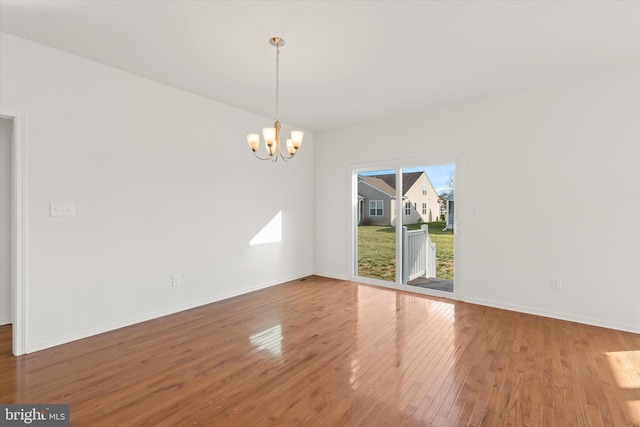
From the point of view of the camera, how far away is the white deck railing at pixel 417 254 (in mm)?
4842

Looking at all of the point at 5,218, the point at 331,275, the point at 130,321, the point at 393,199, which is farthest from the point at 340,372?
the point at 5,218

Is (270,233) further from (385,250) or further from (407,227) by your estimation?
(407,227)

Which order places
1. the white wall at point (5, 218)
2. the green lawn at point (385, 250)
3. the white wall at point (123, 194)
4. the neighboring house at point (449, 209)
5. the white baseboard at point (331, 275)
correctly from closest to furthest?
the white wall at point (123, 194) < the white wall at point (5, 218) < the neighboring house at point (449, 209) < the green lawn at point (385, 250) < the white baseboard at point (331, 275)

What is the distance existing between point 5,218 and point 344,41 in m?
4.18

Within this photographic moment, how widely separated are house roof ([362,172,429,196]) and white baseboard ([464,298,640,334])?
1.91 m

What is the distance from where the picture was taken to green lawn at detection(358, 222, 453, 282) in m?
4.61

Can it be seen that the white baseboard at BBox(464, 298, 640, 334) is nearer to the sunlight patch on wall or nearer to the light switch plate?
the sunlight patch on wall

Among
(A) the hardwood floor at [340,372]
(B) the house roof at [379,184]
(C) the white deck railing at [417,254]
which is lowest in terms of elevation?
(A) the hardwood floor at [340,372]

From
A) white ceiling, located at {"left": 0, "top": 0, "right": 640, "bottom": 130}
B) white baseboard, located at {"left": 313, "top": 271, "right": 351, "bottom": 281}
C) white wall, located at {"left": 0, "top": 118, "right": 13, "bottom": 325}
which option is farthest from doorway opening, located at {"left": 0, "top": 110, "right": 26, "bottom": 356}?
white baseboard, located at {"left": 313, "top": 271, "right": 351, "bottom": 281}

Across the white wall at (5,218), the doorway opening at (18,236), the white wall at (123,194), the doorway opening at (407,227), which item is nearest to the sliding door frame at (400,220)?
the doorway opening at (407,227)

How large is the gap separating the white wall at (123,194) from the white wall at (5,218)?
3.67 ft

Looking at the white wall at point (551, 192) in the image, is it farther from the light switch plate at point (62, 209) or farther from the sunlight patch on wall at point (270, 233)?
the light switch plate at point (62, 209)

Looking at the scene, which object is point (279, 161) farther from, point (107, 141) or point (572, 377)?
point (572, 377)

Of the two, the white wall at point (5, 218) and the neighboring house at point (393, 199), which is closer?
the white wall at point (5, 218)
